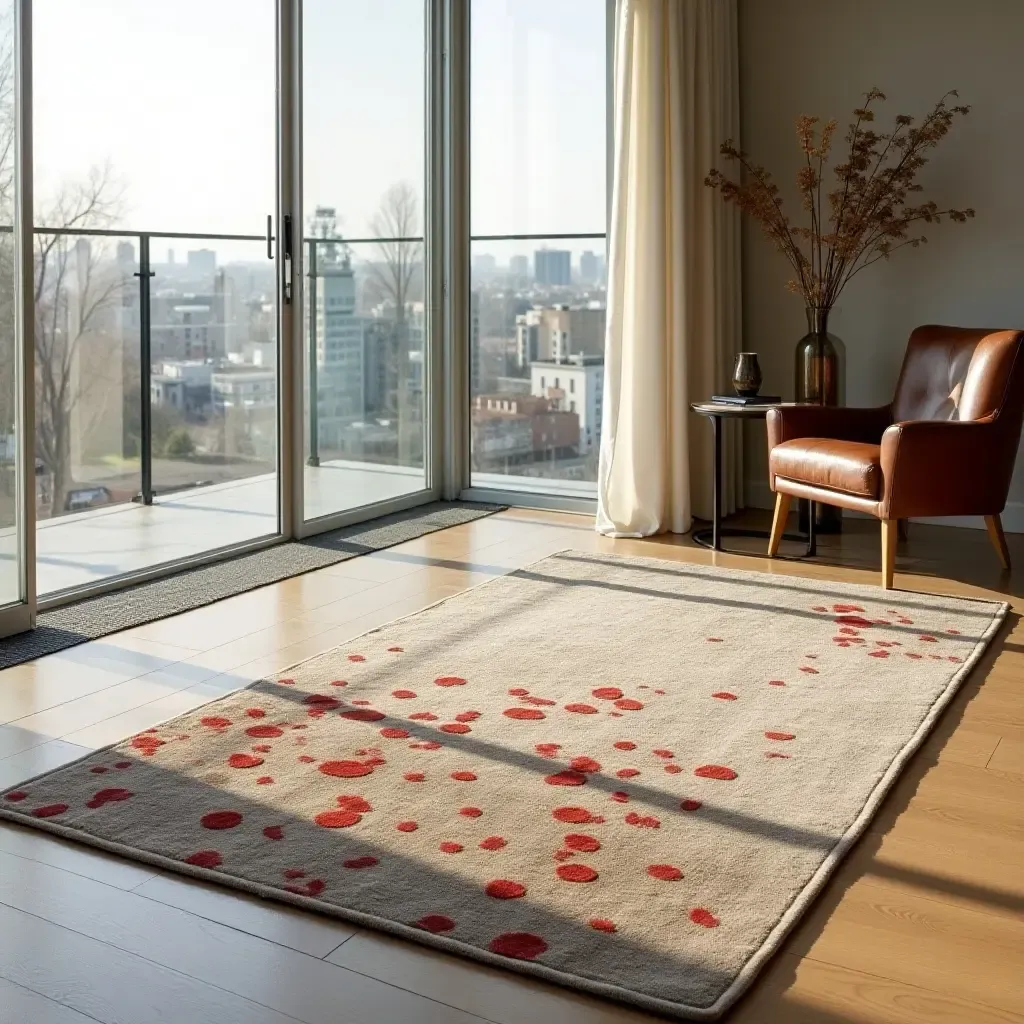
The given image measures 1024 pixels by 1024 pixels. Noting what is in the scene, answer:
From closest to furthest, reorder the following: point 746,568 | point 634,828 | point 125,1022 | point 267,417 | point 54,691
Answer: point 125,1022 → point 634,828 → point 54,691 → point 746,568 → point 267,417

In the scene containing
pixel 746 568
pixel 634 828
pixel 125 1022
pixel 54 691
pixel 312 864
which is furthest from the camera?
pixel 746 568

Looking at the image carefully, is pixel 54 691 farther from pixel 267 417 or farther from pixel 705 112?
pixel 705 112

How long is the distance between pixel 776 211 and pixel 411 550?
7.08ft

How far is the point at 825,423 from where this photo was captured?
5152 mm

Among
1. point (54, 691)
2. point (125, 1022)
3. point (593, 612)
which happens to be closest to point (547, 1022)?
point (125, 1022)

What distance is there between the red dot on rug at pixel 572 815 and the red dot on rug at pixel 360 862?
0.39m

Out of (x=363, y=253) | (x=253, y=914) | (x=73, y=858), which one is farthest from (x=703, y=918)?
(x=363, y=253)

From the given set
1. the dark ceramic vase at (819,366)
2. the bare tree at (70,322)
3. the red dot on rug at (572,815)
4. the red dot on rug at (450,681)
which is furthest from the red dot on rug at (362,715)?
the dark ceramic vase at (819,366)

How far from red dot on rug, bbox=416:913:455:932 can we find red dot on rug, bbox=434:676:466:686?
128 centimetres

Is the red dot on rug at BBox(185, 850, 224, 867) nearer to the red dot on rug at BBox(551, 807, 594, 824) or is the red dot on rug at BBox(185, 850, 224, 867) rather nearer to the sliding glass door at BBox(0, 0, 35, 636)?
the red dot on rug at BBox(551, 807, 594, 824)

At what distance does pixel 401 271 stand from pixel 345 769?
357 centimetres

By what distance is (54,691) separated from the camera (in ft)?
11.2

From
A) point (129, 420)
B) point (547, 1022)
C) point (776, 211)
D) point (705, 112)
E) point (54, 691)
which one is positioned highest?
point (705, 112)

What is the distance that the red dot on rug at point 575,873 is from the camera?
2.34m
